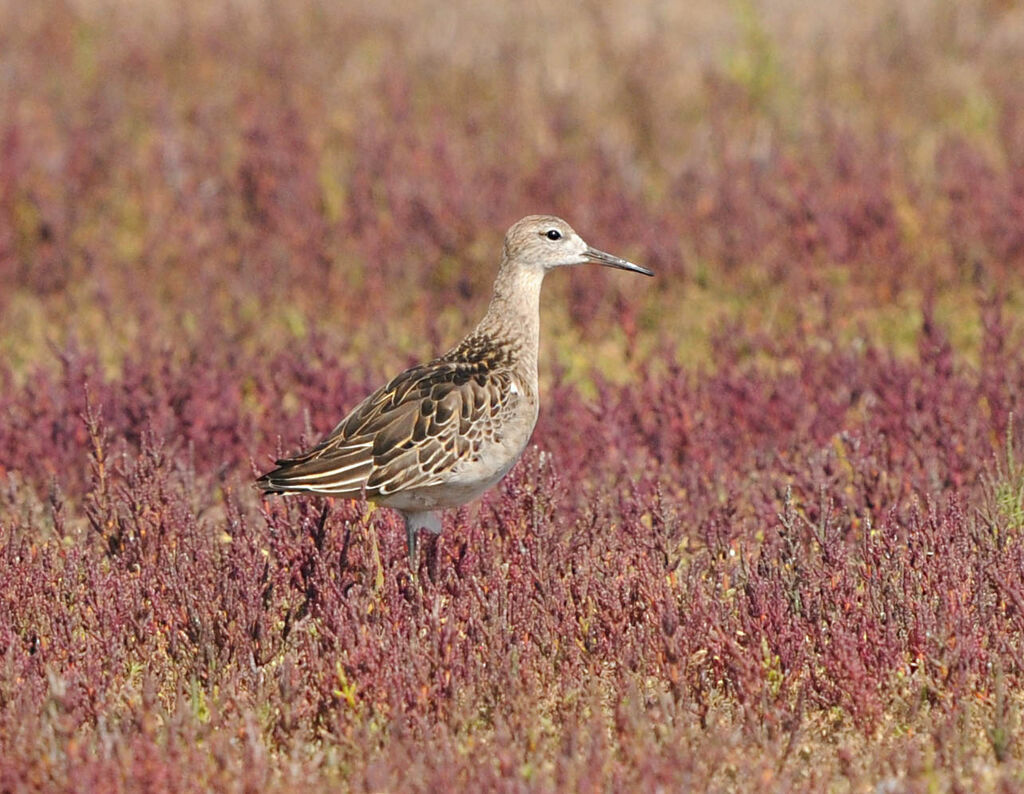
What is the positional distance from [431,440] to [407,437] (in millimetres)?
88

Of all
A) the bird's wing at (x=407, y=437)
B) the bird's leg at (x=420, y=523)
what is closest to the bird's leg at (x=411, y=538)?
the bird's leg at (x=420, y=523)

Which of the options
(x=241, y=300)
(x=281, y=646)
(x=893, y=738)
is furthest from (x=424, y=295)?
(x=893, y=738)

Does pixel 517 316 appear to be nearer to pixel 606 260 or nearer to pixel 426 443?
pixel 606 260

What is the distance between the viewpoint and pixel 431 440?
16.8ft

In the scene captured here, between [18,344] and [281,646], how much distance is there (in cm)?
431

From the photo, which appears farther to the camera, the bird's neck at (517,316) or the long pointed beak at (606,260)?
the long pointed beak at (606,260)

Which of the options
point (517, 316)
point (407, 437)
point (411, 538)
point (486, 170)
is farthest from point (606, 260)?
point (486, 170)

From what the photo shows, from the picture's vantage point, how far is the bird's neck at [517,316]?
18.6ft

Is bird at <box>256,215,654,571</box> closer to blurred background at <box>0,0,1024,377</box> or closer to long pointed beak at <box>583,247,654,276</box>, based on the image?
long pointed beak at <box>583,247,654,276</box>

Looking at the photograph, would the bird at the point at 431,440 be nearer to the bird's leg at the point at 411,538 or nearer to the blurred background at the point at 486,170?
the bird's leg at the point at 411,538

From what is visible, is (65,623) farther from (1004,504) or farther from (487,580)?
(1004,504)

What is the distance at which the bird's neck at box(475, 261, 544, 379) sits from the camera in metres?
5.67

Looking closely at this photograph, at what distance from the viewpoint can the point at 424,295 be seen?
29.1 feet

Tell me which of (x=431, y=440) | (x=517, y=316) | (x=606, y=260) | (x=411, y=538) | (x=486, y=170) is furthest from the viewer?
(x=486, y=170)
